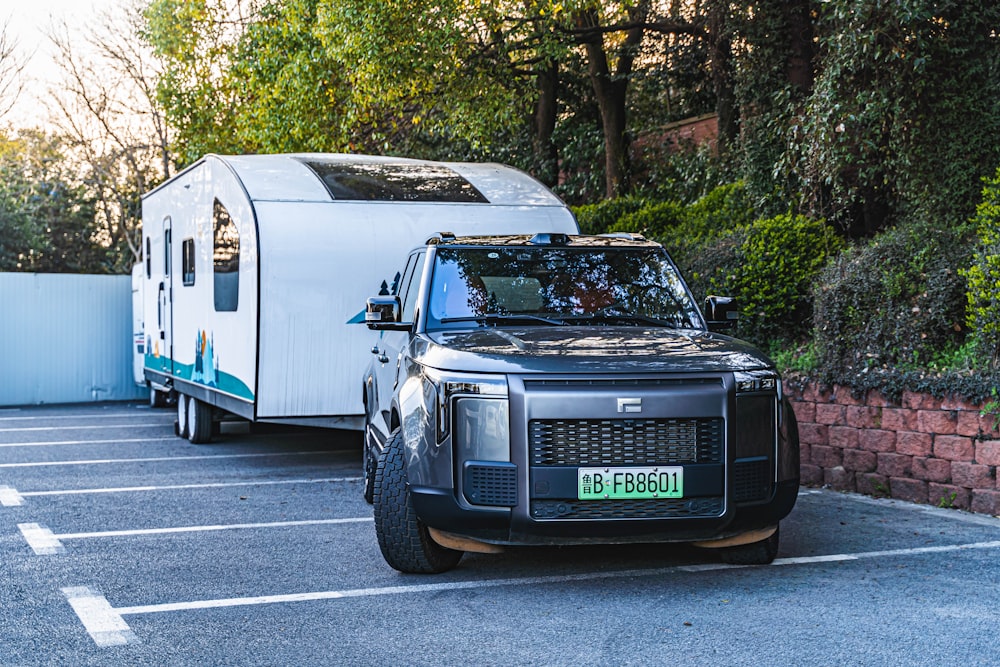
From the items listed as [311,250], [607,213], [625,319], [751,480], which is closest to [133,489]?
[311,250]

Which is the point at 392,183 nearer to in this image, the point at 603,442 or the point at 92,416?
the point at 603,442

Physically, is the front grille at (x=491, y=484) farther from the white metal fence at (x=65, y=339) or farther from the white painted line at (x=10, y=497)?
the white metal fence at (x=65, y=339)

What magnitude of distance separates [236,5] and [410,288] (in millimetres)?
15519

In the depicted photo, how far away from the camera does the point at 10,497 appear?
962 centimetres

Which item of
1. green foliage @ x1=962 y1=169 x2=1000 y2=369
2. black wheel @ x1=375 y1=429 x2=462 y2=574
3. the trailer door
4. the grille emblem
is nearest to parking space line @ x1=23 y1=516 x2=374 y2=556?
black wheel @ x1=375 y1=429 x2=462 y2=574

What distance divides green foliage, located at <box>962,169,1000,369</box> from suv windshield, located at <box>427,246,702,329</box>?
2.56 meters

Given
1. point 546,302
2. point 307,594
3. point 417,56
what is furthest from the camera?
point 417,56

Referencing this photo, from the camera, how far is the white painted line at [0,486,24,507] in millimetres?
9298

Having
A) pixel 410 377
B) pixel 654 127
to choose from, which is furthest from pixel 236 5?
pixel 410 377

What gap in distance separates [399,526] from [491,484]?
73cm

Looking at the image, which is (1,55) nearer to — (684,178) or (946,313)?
(684,178)

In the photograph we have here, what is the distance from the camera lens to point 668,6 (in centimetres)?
1794

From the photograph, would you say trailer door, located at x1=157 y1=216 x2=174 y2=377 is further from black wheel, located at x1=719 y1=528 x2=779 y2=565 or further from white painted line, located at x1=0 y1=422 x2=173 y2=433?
black wheel, located at x1=719 y1=528 x2=779 y2=565

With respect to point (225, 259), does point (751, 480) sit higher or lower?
lower
